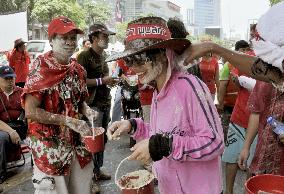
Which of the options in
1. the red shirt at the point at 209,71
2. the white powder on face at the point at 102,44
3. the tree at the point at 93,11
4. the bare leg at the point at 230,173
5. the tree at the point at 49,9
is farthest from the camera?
the tree at the point at 93,11

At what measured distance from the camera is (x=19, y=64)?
9.66m

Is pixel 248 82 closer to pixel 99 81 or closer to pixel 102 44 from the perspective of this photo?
pixel 99 81

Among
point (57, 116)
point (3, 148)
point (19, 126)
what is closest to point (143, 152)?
point (57, 116)

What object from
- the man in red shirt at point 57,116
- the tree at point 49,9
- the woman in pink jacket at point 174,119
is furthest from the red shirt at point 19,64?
the tree at point 49,9

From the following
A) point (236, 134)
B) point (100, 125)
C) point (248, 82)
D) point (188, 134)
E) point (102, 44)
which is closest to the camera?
point (188, 134)

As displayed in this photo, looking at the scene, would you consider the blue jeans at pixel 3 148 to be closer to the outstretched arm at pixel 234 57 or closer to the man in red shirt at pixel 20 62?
the outstretched arm at pixel 234 57

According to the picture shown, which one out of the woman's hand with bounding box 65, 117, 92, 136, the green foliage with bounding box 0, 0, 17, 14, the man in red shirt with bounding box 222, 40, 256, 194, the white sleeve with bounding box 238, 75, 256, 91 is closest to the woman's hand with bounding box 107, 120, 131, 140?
the woman's hand with bounding box 65, 117, 92, 136

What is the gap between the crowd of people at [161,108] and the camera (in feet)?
6.07

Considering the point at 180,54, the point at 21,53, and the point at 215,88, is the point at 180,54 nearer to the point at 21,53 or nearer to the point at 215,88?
the point at 215,88

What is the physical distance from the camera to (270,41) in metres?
1.58

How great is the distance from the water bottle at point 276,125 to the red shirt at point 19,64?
823cm

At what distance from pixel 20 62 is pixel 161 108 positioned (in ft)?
27.6

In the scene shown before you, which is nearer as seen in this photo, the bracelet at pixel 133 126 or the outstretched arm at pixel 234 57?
the outstretched arm at pixel 234 57

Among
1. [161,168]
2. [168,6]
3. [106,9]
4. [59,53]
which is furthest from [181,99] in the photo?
[168,6]
